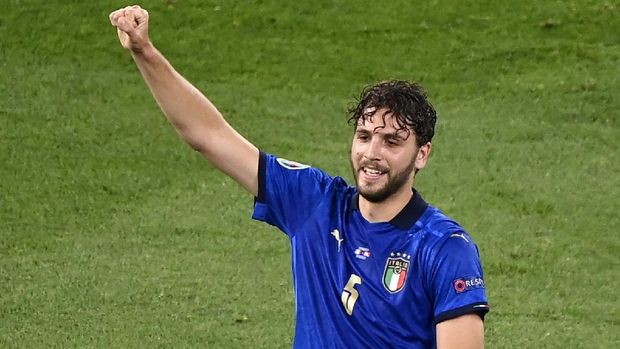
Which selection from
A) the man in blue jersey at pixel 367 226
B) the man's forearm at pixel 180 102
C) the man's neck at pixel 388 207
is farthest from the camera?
the man's forearm at pixel 180 102

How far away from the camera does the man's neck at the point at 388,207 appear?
454cm

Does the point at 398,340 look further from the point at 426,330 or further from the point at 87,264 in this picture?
the point at 87,264

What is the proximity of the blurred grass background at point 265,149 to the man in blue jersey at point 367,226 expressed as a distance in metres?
4.19

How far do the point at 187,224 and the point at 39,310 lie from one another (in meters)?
2.07

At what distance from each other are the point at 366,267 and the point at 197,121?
0.95 metres

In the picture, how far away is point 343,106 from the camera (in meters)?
14.1

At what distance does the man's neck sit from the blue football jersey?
2 centimetres

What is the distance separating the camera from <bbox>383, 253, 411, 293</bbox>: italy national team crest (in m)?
4.37

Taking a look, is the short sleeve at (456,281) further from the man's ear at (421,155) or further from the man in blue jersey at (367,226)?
the man's ear at (421,155)

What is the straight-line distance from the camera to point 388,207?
4555 millimetres

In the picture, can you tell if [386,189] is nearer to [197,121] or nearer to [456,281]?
[456,281]

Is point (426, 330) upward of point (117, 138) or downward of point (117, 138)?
upward

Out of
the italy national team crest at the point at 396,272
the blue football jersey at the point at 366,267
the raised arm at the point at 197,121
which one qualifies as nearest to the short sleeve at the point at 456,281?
the blue football jersey at the point at 366,267

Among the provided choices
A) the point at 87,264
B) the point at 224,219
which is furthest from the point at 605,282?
the point at 87,264
